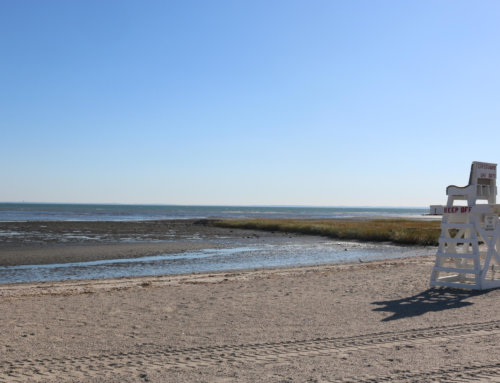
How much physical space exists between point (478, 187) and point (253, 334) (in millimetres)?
7299

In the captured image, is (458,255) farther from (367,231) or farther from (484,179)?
(367,231)

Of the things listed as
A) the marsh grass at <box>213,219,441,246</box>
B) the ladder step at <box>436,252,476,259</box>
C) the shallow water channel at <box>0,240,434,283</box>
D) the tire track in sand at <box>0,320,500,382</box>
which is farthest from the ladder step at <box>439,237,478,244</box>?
the marsh grass at <box>213,219,441,246</box>

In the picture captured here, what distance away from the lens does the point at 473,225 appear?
11.5 meters

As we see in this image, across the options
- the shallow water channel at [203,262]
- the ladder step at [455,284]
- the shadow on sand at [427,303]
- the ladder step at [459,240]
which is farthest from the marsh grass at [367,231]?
the shadow on sand at [427,303]

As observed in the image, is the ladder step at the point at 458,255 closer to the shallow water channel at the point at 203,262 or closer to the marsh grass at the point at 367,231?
the shallow water channel at the point at 203,262

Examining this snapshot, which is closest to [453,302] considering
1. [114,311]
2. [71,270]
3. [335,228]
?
[114,311]

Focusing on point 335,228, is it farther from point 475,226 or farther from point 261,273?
point 475,226

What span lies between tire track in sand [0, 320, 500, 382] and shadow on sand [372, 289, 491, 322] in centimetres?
138

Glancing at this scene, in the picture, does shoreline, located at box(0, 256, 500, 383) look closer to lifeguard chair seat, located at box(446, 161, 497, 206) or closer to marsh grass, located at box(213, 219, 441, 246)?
lifeguard chair seat, located at box(446, 161, 497, 206)

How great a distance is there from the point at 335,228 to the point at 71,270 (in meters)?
27.4

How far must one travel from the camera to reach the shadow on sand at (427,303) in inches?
354

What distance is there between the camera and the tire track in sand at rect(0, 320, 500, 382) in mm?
5559

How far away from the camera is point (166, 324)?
8.14 meters

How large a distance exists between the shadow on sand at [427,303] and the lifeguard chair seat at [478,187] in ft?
6.75
